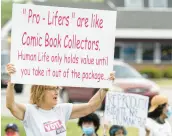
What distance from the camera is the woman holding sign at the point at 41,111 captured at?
19.4 feet

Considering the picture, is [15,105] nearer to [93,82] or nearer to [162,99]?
[93,82]

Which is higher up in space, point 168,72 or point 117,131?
point 168,72

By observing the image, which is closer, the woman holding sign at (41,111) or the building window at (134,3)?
the woman holding sign at (41,111)

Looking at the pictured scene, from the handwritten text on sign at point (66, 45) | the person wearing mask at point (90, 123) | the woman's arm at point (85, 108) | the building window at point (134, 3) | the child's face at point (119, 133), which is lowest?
the child's face at point (119, 133)

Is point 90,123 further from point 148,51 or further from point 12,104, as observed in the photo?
point 148,51

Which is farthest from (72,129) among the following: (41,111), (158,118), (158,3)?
(158,3)

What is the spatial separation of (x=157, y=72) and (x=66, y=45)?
1500 inches

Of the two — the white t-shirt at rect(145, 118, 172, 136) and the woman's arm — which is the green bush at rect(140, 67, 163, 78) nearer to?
the white t-shirt at rect(145, 118, 172, 136)

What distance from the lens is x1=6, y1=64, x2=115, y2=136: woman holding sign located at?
5.91 metres

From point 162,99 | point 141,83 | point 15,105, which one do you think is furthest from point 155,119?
point 141,83

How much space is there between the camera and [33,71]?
6.22m

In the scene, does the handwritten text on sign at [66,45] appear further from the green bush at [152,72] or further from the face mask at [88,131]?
the green bush at [152,72]

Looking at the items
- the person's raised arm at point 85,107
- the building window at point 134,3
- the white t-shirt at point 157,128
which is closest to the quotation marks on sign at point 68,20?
the person's raised arm at point 85,107

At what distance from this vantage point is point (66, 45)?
20.7 ft
